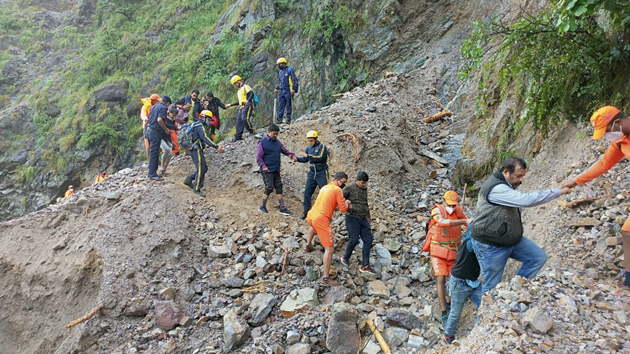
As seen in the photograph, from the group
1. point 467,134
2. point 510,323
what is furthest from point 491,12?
point 510,323

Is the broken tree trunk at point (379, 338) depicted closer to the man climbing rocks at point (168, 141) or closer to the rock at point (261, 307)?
the rock at point (261, 307)

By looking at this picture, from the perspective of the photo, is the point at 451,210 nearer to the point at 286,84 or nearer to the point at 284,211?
the point at 284,211

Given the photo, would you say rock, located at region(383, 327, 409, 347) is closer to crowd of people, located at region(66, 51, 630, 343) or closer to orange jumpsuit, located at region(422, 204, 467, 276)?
crowd of people, located at region(66, 51, 630, 343)

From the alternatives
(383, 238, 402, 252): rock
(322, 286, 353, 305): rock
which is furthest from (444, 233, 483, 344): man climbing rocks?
(383, 238, 402, 252): rock

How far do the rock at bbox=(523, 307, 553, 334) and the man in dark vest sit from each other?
551 mm

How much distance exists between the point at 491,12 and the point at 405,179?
8.46 meters

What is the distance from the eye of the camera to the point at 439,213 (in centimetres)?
476

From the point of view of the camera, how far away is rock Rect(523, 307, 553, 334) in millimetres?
2979

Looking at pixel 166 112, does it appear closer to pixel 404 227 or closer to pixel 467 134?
pixel 404 227

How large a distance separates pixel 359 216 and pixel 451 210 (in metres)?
1.50

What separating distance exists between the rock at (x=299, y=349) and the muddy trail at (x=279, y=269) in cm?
2

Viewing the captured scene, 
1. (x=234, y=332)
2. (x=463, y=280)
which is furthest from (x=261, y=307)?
(x=463, y=280)

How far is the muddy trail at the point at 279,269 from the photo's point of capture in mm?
3377

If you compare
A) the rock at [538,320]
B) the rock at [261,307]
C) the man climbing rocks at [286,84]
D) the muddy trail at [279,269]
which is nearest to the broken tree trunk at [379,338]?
the muddy trail at [279,269]
